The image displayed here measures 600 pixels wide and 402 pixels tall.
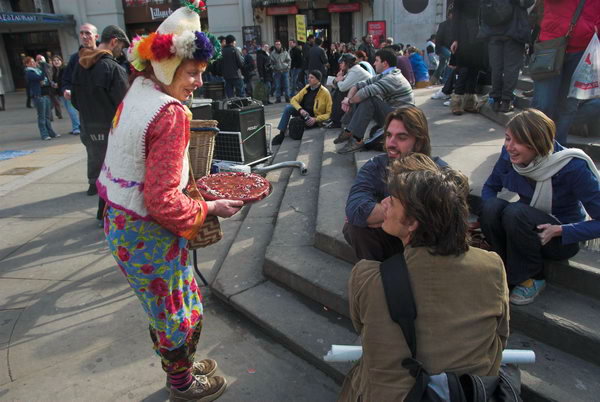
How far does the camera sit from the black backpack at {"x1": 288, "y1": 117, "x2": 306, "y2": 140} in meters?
7.50

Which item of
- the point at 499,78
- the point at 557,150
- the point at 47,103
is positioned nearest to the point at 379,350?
the point at 557,150

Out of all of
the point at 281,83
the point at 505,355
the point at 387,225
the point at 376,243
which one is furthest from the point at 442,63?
the point at 387,225

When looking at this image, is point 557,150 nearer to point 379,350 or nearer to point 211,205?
point 379,350

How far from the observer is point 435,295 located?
Answer: 1.39 metres

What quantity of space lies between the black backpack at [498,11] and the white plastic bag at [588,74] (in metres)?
1.42

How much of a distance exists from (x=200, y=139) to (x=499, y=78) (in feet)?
12.5

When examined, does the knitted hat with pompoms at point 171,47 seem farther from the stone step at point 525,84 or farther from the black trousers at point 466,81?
the stone step at point 525,84

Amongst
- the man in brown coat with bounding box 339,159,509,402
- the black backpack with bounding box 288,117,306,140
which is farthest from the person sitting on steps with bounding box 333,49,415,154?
the man in brown coat with bounding box 339,159,509,402

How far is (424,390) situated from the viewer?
138 centimetres

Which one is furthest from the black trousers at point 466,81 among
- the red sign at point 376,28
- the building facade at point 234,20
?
the red sign at point 376,28

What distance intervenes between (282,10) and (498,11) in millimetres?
18504

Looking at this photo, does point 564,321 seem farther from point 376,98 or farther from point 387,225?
point 376,98

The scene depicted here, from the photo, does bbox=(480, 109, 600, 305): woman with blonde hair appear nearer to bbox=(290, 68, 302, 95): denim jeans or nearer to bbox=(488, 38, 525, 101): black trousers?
bbox=(488, 38, 525, 101): black trousers

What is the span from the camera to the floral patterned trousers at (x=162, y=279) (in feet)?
6.23
